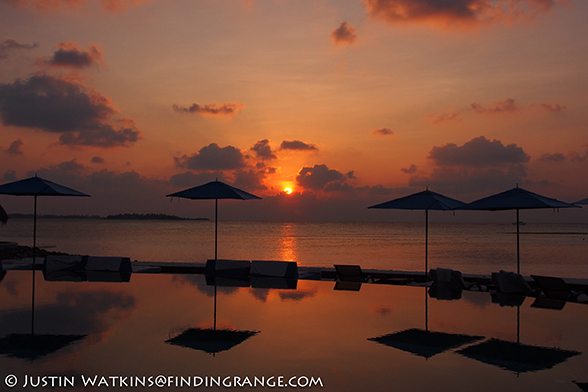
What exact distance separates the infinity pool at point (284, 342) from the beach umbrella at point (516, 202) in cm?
244

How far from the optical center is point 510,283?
12422 millimetres

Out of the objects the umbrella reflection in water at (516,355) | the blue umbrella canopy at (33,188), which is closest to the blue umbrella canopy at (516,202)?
the umbrella reflection in water at (516,355)

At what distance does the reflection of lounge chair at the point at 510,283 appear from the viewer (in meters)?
12.3

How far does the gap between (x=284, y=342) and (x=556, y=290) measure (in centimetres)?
790

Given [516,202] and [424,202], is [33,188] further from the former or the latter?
[516,202]

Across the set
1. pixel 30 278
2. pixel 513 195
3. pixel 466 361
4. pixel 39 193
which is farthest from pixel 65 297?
pixel 513 195

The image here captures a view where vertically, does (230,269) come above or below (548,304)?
above

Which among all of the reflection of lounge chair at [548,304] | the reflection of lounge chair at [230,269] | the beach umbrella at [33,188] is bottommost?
the reflection of lounge chair at [548,304]

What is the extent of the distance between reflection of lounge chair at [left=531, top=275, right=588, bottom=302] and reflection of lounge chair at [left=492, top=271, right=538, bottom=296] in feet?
1.27

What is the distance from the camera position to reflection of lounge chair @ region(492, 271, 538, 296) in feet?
40.2

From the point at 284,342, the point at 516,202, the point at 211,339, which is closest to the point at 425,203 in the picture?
the point at 516,202

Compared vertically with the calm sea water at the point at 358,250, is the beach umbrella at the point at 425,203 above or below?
above

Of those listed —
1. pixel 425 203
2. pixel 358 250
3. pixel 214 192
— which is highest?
pixel 214 192

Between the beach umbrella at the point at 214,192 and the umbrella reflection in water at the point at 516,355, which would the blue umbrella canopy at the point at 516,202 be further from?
the beach umbrella at the point at 214,192
